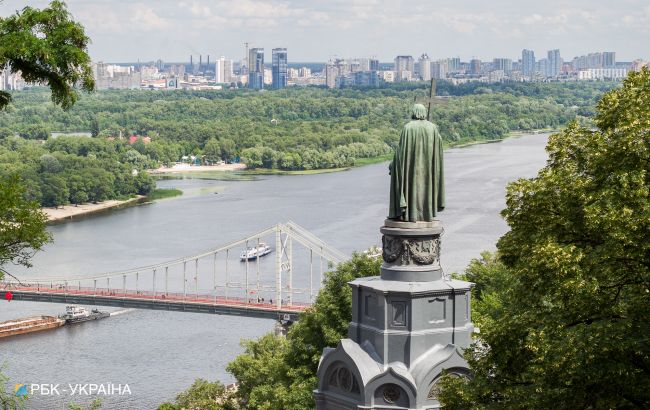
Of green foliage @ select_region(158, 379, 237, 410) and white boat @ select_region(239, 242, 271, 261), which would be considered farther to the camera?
white boat @ select_region(239, 242, 271, 261)

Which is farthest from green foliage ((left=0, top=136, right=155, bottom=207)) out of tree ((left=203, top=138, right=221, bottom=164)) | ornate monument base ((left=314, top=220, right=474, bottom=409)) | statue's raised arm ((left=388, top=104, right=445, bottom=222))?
ornate monument base ((left=314, top=220, right=474, bottom=409))

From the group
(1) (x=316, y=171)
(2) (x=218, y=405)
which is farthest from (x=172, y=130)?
(2) (x=218, y=405)

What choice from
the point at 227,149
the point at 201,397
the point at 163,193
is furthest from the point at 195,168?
the point at 201,397

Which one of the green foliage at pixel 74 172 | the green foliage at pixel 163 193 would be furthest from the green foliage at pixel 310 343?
the green foliage at pixel 163 193

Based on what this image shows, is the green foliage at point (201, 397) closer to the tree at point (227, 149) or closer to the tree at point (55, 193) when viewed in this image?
the tree at point (55, 193)

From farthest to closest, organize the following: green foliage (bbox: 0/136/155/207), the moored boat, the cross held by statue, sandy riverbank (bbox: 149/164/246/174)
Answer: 1. sandy riverbank (bbox: 149/164/246/174)
2. green foliage (bbox: 0/136/155/207)
3. the moored boat
4. the cross held by statue

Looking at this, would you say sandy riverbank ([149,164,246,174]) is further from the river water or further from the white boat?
the white boat

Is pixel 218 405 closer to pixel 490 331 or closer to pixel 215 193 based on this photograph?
pixel 490 331
